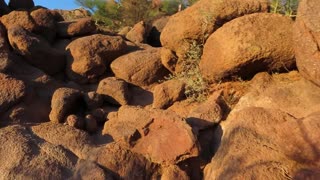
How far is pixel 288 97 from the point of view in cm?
485

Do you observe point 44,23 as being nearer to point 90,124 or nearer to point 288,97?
point 90,124

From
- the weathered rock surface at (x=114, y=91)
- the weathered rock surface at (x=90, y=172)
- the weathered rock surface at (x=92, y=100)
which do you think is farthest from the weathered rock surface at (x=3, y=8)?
the weathered rock surface at (x=90, y=172)

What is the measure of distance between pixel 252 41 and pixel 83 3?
1222 centimetres

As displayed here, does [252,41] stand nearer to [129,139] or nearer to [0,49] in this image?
[129,139]

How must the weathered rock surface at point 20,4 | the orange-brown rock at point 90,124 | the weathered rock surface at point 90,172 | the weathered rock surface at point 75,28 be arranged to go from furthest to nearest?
the weathered rock surface at point 20,4 < the weathered rock surface at point 75,28 < the orange-brown rock at point 90,124 < the weathered rock surface at point 90,172

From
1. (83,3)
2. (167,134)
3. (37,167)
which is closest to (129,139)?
(167,134)

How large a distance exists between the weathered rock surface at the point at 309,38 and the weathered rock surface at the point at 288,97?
0.14 meters

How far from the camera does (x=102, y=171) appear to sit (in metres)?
4.21

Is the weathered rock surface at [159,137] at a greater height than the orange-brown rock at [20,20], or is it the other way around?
the orange-brown rock at [20,20]

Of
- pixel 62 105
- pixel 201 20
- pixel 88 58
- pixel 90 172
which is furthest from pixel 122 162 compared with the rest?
pixel 88 58

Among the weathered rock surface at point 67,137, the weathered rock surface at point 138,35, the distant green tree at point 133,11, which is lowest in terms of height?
the distant green tree at point 133,11

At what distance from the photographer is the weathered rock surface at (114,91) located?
6.25 metres

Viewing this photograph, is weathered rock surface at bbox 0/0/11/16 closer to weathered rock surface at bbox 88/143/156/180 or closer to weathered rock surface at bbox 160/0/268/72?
weathered rock surface at bbox 160/0/268/72

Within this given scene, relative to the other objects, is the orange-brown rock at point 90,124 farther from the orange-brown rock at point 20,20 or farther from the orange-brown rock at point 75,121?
the orange-brown rock at point 20,20
